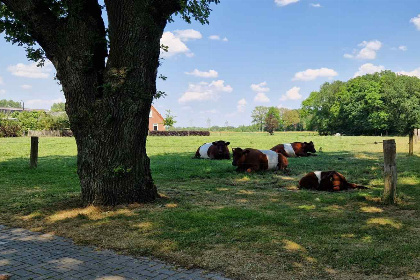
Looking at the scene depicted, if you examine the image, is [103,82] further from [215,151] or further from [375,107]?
[375,107]

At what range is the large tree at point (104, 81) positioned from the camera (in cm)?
802

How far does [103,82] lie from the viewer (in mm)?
8250

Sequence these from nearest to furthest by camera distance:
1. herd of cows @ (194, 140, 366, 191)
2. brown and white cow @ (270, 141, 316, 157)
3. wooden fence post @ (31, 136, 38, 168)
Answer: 1. herd of cows @ (194, 140, 366, 191)
2. wooden fence post @ (31, 136, 38, 168)
3. brown and white cow @ (270, 141, 316, 157)

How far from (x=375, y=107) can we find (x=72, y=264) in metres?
86.9

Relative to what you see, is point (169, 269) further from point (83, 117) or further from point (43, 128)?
point (43, 128)

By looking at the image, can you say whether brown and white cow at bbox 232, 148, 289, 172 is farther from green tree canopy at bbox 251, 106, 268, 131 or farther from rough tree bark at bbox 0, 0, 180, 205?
green tree canopy at bbox 251, 106, 268, 131

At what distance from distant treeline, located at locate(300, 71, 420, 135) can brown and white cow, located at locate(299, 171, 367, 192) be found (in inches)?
2963

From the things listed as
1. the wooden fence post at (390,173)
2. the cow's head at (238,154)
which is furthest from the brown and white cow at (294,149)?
the wooden fence post at (390,173)

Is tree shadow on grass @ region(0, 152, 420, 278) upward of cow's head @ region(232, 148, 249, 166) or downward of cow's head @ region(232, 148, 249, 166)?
downward

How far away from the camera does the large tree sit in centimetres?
802

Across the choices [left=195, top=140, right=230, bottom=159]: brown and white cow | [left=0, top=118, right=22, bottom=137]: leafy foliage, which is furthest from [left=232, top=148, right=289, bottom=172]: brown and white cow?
[left=0, top=118, right=22, bottom=137]: leafy foliage

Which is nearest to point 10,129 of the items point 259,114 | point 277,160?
point 277,160

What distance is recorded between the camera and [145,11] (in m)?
8.12

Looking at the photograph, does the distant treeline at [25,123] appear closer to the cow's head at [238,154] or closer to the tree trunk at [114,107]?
the cow's head at [238,154]
